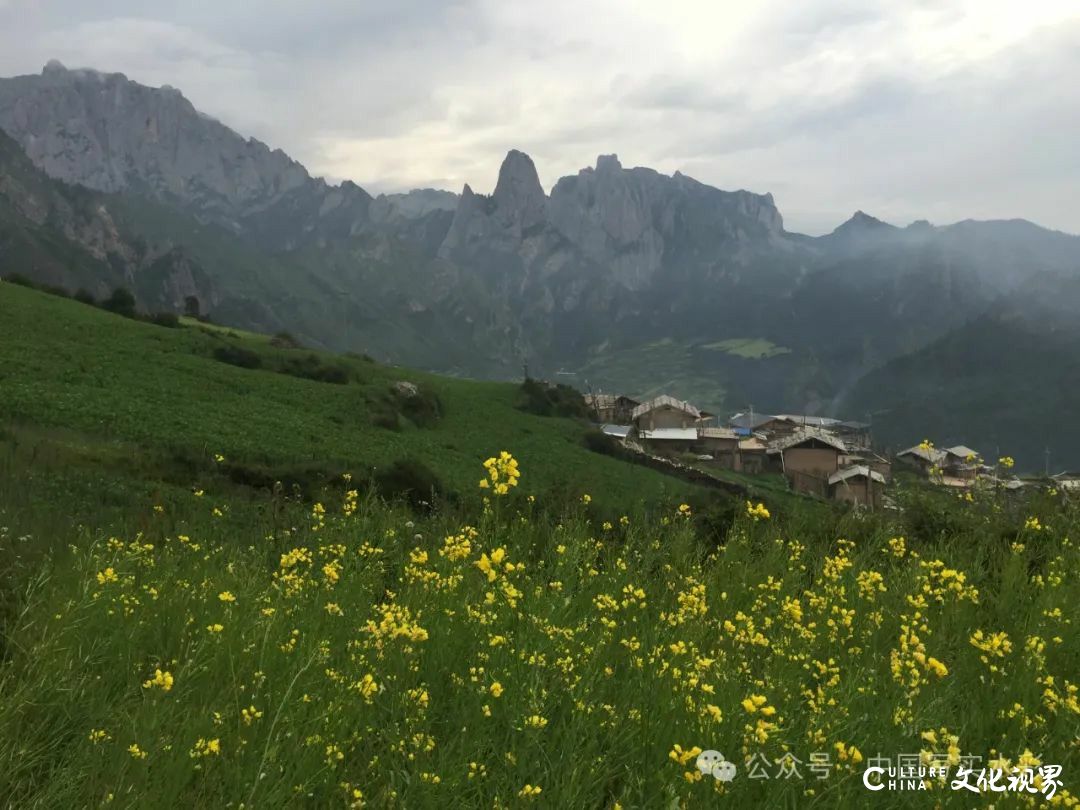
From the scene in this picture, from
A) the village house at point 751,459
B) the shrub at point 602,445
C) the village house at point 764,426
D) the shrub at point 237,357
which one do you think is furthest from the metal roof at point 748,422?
the shrub at point 237,357

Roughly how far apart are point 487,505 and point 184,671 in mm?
2821

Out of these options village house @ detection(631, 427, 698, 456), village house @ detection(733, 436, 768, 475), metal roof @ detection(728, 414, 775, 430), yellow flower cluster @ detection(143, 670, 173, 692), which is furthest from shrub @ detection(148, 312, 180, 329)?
metal roof @ detection(728, 414, 775, 430)

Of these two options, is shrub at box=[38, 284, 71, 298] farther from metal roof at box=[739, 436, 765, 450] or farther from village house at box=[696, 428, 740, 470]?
metal roof at box=[739, 436, 765, 450]

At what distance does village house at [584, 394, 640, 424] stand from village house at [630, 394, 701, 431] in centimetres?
230

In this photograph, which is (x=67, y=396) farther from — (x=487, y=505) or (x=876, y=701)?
(x=876, y=701)

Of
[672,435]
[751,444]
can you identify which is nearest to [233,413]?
[672,435]

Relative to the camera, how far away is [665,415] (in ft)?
395

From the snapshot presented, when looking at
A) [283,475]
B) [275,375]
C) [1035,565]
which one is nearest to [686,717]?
[1035,565]

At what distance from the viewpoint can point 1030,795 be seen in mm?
3143

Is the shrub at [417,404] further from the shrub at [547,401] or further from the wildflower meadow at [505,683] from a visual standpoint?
the wildflower meadow at [505,683]

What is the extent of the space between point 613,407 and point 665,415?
1129 cm

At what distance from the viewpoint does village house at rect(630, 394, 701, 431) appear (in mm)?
118125

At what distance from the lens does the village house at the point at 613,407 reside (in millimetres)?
121750

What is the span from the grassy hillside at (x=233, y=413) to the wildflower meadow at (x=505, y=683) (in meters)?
6.40
